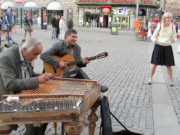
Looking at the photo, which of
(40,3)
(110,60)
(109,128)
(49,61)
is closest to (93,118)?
(109,128)

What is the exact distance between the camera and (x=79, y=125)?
2346 millimetres

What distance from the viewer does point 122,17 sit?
132 feet

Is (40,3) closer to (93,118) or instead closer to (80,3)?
(80,3)

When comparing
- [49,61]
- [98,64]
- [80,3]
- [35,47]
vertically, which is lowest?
[98,64]

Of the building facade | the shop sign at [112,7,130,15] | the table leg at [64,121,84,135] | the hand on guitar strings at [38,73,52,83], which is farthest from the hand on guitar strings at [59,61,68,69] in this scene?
the shop sign at [112,7,130,15]

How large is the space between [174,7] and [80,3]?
4814 cm

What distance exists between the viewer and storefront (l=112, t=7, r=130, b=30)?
39.7 meters

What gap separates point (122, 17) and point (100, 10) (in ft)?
10.9

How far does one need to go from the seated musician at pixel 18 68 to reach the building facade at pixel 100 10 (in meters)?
37.1

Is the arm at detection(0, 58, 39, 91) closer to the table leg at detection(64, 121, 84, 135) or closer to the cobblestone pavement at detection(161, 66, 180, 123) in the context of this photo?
the table leg at detection(64, 121, 84, 135)

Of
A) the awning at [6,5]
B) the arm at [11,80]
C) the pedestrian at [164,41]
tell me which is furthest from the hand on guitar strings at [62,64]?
the awning at [6,5]

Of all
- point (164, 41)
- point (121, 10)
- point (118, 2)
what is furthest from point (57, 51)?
point (121, 10)

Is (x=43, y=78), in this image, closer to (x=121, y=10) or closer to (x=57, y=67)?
(x=57, y=67)

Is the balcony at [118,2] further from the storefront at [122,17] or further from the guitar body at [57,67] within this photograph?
the guitar body at [57,67]
